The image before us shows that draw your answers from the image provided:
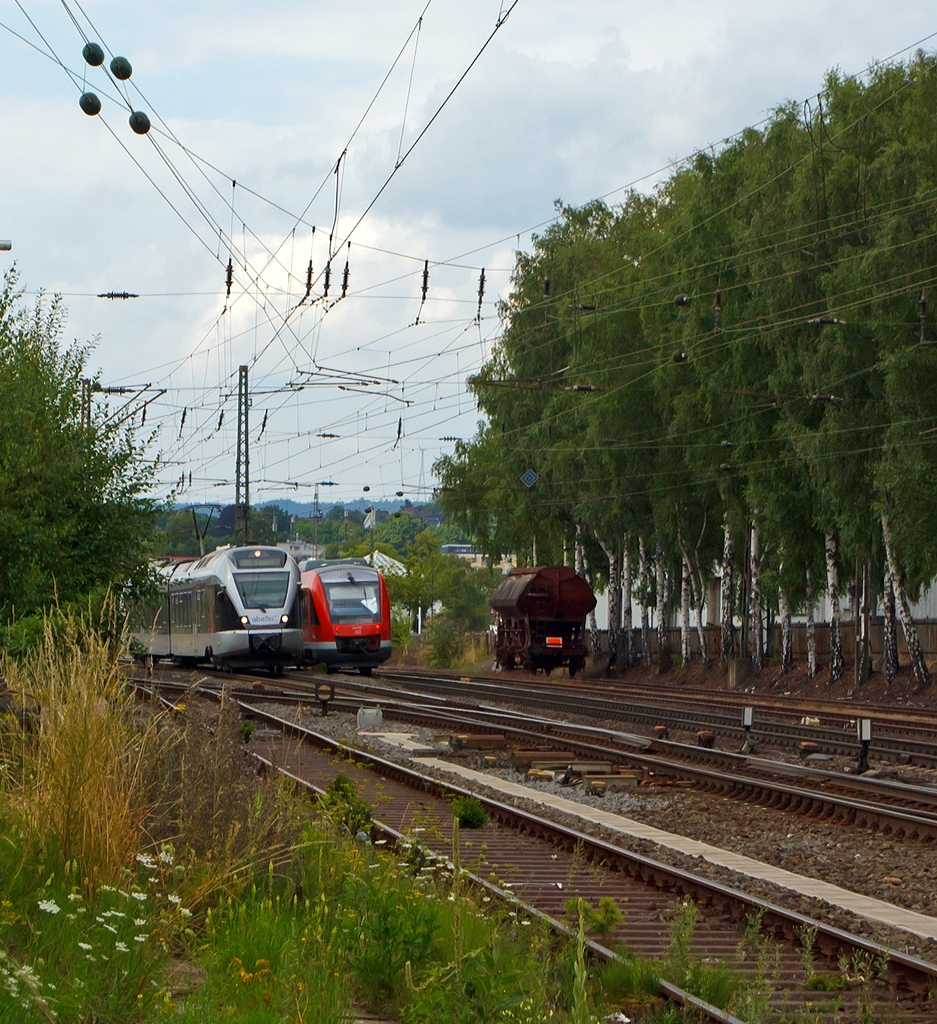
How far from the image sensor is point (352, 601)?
40.2 metres

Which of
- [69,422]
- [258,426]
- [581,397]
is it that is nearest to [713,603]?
[581,397]

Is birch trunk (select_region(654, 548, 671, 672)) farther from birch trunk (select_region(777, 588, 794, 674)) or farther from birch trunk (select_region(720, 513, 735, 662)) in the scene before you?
birch trunk (select_region(777, 588, 794, 674))

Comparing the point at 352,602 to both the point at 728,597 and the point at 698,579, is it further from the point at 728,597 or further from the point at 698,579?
the point at 698,579

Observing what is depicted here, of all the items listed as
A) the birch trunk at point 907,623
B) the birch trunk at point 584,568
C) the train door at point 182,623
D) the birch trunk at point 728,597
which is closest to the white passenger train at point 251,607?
the train door at point 182,623

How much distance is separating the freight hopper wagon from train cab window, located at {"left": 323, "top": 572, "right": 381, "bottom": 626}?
6.29 metres

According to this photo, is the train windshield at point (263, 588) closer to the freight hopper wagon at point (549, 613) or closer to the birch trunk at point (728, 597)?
the freight hopper wagon at point (549, 613)

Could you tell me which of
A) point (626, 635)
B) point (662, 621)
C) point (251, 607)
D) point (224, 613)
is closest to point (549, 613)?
point (662, 621)

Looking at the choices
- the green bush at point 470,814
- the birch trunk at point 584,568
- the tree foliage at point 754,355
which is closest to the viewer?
the green bush at point 470,814

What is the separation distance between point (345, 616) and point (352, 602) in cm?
48

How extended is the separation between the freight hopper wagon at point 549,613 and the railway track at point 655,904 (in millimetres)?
30760

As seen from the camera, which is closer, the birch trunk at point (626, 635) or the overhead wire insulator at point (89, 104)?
the overhead wire insulator at point (89, 104)

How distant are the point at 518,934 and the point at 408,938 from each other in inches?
45.4

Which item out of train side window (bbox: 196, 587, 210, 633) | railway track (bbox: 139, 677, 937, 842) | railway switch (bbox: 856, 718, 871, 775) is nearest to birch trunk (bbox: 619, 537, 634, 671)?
train side window (bbox: 196, 587, 210, 633)

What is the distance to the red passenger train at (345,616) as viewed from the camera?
3984 cm
